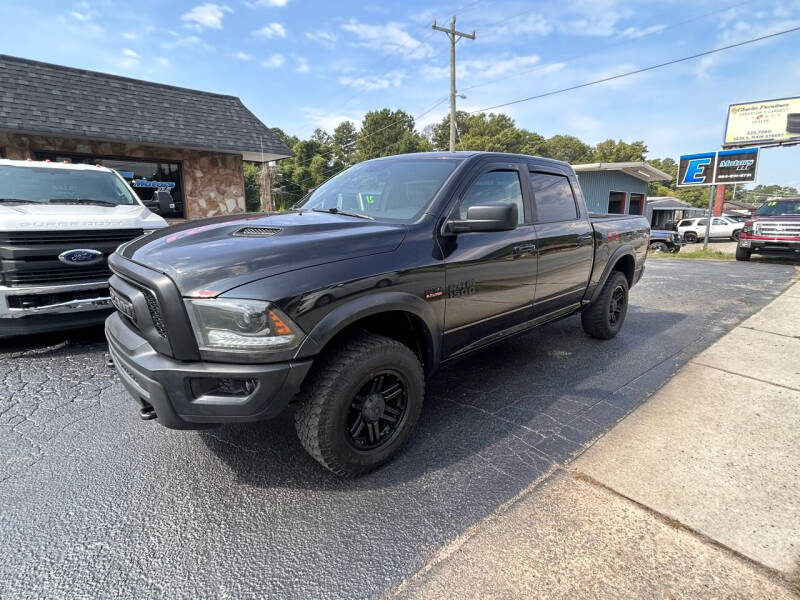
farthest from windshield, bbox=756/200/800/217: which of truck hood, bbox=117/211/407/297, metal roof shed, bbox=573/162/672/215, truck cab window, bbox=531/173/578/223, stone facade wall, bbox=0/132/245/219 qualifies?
stone facade wall, bbox=0/132/245/219

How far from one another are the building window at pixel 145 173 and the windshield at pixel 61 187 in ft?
13.4

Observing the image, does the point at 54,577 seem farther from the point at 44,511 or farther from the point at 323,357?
the point at 323,357

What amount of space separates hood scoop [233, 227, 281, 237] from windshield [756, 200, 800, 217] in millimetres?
15584

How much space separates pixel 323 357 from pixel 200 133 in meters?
10.6

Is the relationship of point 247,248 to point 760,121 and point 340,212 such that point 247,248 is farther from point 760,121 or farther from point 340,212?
point 760,121

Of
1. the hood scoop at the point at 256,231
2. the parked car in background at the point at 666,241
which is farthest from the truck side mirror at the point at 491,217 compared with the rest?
the parked car in background at the point at 666,241

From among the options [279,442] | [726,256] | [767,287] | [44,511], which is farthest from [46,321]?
[726,256]

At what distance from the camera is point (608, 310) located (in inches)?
182

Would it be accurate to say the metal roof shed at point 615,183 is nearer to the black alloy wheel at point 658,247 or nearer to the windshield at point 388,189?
the black alloy wheel at point 658,247

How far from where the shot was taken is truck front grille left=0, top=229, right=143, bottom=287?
3.73m

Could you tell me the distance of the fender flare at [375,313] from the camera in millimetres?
1979

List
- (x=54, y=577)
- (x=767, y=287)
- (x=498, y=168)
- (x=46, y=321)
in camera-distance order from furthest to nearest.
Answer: (x=767, y=287) → (x=46, y=321) → (x=498, y=168) → (x=54, y=577)

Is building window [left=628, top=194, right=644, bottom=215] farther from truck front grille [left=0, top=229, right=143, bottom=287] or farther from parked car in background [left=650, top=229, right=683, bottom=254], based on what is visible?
truck front grille [left=0, top=229, right=143, bottom=287]

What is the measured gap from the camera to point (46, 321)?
152 inches
